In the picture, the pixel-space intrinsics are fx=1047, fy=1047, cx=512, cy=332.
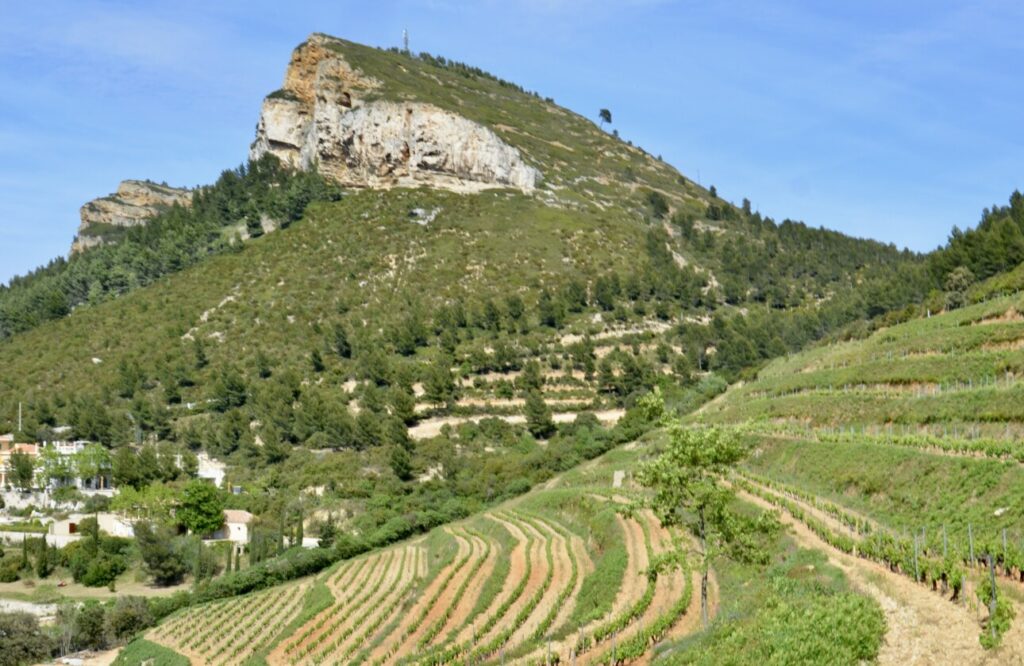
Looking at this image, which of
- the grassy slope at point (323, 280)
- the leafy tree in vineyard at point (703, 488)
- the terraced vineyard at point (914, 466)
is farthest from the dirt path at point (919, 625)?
the grassy slope at point (323, 280)

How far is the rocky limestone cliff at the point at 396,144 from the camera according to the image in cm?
14625

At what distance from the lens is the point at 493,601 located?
3828 cm

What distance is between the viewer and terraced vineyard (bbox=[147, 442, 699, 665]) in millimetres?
30047

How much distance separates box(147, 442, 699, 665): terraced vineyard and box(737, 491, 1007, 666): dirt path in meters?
5.07

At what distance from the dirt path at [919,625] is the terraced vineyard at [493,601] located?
16.6 feet

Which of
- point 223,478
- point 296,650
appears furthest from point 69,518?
point 296,650

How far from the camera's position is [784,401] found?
59.3m

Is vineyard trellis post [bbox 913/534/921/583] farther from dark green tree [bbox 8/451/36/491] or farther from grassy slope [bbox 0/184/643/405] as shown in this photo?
grassy slope [bbox 0/184/643/405]

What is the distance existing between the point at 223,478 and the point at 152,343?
31.9m

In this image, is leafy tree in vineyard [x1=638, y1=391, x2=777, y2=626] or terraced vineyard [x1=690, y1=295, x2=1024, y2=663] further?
leafy tree in vineyard [x1=638, y1=391, x2=777, y2=626]

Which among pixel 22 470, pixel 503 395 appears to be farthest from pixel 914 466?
pixel 22 470

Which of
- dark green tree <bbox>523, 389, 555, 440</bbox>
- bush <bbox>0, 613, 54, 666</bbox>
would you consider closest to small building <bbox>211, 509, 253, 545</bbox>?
bush <bbox>0, 613, 54, 666</bbox>

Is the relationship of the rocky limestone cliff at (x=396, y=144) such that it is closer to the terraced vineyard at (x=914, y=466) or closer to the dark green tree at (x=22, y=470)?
the dark green tree at (x=22, y=470)

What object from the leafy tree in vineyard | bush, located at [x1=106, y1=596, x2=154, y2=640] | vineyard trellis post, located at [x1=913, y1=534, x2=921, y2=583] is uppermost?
the leafy tree in vineyard
